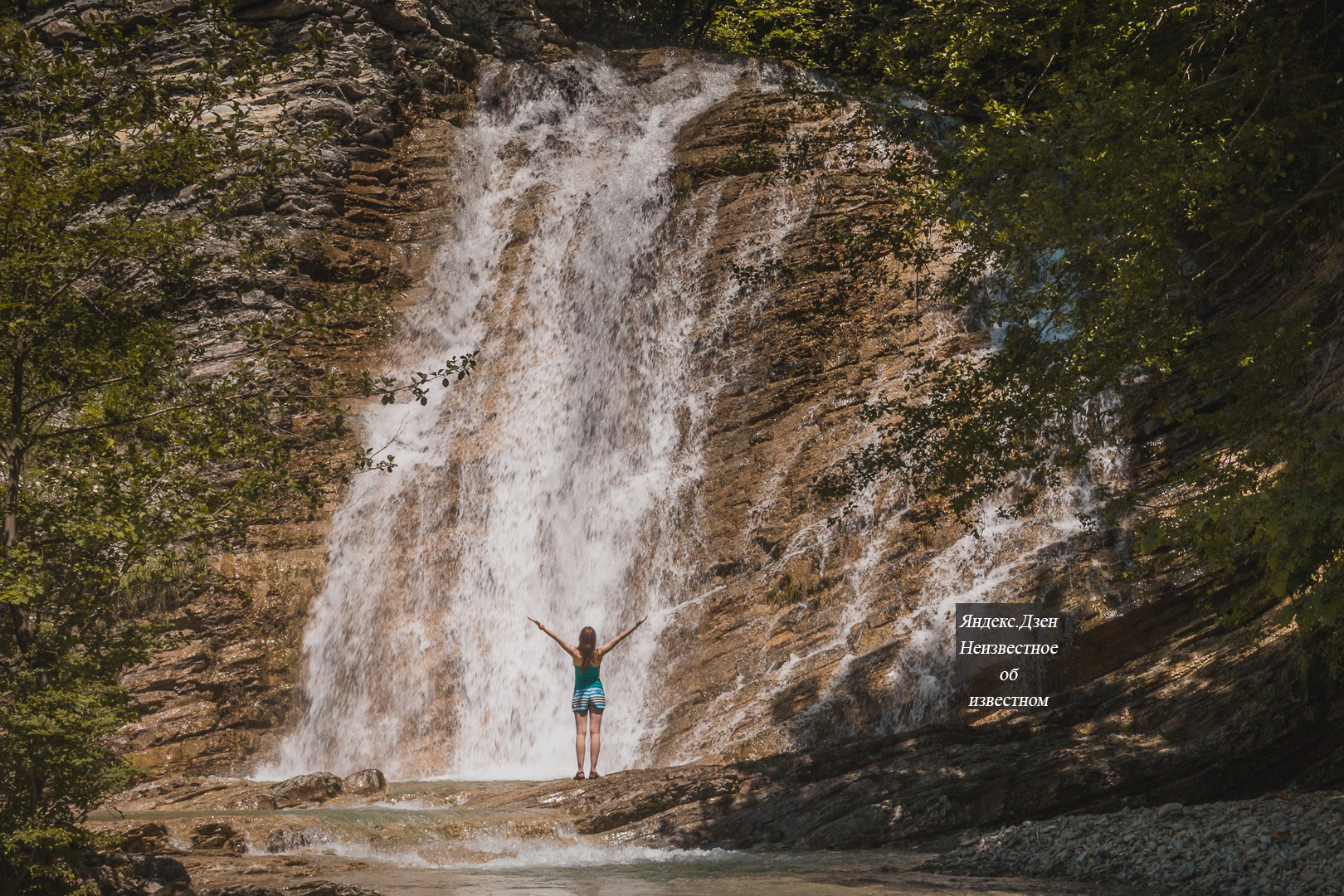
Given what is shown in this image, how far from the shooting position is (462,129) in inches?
1085

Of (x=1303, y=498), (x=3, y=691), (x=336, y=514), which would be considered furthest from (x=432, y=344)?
(x=1303, y=498)

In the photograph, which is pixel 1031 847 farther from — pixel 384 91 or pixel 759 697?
pixel 384 91

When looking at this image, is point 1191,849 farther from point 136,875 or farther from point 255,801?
point 255,801

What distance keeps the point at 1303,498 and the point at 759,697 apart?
954cm

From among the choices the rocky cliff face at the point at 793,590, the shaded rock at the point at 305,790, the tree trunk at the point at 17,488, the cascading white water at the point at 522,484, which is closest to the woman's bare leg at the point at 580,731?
the rocky cliff face at the point at 793,590

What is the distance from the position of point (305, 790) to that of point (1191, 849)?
31.0 ft

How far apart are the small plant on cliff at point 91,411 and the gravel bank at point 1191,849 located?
612 centimetres

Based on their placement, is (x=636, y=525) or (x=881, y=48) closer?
(x=881, y=48)

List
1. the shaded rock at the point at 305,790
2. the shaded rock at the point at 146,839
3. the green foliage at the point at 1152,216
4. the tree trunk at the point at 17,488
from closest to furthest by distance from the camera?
the tree trunk at the point at 17,488 → the green foliage at the point at 1152,216 → the shaded rock at the point at 146,839 → the shaded rock at the point at 305,790

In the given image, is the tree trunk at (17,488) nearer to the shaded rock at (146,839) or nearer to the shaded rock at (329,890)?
the shaded rock at (329,890)

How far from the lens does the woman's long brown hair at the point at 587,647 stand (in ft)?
43.6

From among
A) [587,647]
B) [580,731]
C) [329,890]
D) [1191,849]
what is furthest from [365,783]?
[1191,849]

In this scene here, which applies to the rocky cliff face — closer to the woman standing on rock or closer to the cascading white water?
the cascading white water

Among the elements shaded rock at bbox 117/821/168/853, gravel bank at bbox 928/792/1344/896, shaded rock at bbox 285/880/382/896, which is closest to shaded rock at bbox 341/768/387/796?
shaded rock at bbox 117/821/168/853
